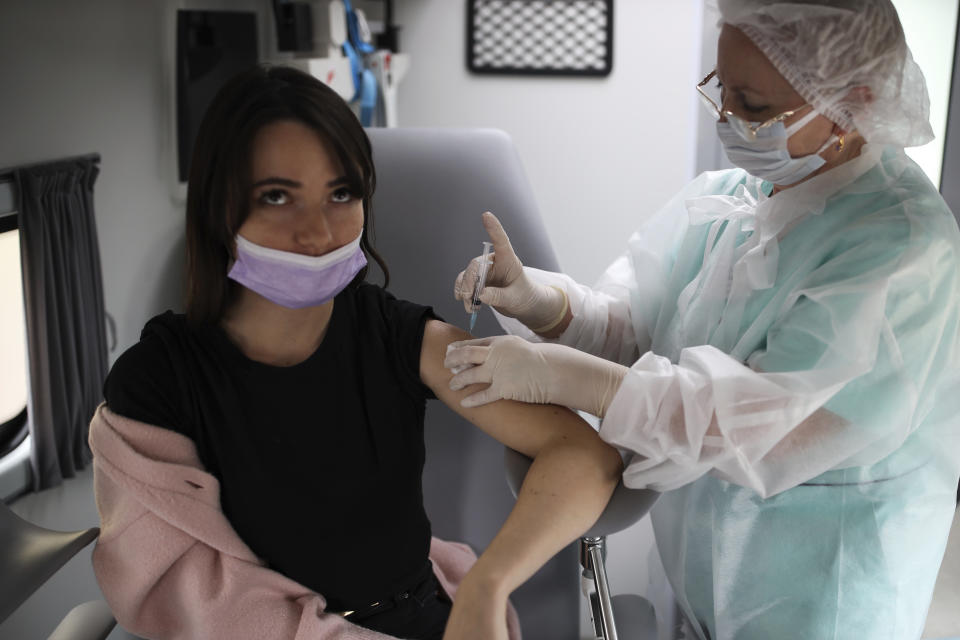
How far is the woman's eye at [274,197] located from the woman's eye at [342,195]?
0.21 feet

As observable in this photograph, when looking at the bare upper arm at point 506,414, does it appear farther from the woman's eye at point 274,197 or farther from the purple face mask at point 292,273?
the woman's eye at point 274,197

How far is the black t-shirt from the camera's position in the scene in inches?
46.2

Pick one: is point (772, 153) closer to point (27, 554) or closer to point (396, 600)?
point (396, 600)

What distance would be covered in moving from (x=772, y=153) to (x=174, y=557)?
3.16 feet

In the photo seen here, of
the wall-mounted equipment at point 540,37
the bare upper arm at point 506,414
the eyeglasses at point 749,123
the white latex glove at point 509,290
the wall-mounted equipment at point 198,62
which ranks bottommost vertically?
the bare upper arm at point 506,414

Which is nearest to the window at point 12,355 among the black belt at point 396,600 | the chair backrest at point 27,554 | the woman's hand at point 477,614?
the chair backrest at point 27,554

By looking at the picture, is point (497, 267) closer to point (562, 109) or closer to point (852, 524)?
point (852, 524)

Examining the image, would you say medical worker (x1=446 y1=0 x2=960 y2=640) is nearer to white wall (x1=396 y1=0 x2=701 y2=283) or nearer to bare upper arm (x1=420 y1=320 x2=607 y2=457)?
bare upper arm (x1=420 y1=320 x2=607 y2=457)

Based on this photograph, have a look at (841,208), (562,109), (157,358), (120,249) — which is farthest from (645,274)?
(562,109)

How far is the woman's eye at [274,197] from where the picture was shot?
3.57 ft

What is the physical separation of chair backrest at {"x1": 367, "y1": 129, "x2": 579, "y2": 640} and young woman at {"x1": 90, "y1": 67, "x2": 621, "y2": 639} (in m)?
0.38

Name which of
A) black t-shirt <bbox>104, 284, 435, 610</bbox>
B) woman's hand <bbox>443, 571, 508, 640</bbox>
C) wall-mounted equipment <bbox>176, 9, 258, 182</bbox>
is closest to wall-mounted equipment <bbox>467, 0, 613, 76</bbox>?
wall-mounted equipment <bbox>176, 9, 258, 182</bbox>

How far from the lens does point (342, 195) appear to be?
45.1 inches

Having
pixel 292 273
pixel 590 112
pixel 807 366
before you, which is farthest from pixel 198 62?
pixel 590 112
